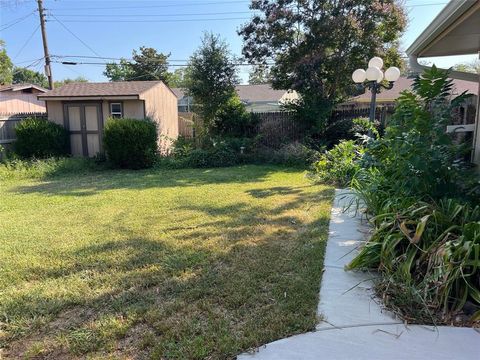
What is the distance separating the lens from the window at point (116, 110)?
519 inches

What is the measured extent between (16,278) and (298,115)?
1097 cm

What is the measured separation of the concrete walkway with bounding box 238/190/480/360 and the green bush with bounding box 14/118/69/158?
38.5 ft

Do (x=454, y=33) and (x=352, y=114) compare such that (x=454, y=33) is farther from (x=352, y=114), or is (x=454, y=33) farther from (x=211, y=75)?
(x=211, y=75)

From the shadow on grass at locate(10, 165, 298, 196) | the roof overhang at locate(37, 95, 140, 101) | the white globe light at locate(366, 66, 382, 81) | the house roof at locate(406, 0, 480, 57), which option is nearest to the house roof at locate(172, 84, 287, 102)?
the roof overhang at locate(37, 95, 140, 101)

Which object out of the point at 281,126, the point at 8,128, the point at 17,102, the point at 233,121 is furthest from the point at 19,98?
the point at 281,126

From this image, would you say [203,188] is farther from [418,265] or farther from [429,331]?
[429,331]

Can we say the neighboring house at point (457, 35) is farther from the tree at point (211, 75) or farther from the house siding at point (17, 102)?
the house siding at point (17, 102)

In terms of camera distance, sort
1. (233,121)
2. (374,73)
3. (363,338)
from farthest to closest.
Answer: (233,121) < (374,73) < (363,338)

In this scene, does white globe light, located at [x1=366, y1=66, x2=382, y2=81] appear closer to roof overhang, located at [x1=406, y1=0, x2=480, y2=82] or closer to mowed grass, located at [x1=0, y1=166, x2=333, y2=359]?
roof overhang, located at [x1=406, y1=0, x2=480, y2=82]

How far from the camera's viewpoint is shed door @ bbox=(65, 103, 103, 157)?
13133mm

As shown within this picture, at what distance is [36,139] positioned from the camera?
469 inches

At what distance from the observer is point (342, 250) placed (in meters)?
3.76

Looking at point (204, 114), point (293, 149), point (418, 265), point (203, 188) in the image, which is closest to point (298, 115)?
point (293, 149)

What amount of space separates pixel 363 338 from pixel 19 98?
24825 mm
